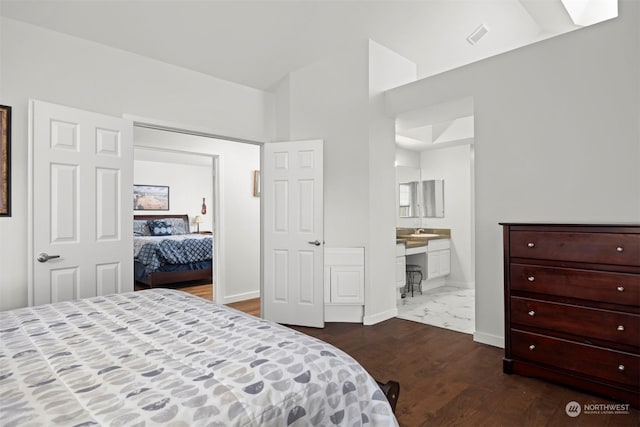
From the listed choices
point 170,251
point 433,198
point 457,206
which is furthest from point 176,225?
point 457,206

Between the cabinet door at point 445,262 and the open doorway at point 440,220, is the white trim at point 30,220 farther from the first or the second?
the cabinet door at point 445,262

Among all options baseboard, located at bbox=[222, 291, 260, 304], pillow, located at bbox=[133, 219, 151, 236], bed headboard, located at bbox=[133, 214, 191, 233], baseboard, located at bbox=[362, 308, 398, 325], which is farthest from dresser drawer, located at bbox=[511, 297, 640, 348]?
bed headboard, located at bbox=[133, 214, 191, 233]

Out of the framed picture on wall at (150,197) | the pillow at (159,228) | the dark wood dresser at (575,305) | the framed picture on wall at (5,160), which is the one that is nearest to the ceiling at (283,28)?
the framed picture on wall at (5,160)

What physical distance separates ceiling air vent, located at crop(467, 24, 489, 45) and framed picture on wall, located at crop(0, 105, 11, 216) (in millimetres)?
4491

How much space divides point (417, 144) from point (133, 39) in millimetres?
4180

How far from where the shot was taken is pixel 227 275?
4.91 meters

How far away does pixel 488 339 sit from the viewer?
10.4 ft

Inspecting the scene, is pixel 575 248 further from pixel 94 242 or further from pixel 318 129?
→ pixel 94 242

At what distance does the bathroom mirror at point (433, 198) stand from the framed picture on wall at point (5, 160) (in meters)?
5.54

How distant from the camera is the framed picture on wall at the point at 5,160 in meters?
2.57

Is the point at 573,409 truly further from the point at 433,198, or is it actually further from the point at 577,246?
the point at 433,198

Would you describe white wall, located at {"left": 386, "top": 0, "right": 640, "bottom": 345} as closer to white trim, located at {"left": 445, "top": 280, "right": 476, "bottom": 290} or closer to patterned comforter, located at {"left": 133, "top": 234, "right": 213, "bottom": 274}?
white trim, located at {"left": 445, "top": 280, "right": 476, "bottom": 290}

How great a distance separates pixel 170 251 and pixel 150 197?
278 centimetres

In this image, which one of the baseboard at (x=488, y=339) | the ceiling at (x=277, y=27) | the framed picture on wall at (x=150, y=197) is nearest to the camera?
the ceiling at (x=277, y=27)
